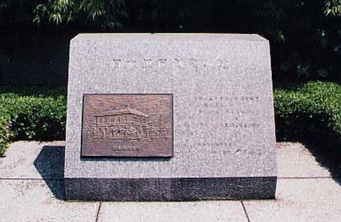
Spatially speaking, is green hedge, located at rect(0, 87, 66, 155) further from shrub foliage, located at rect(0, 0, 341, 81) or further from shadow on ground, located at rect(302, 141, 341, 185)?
shadow on ground, located at rect(302, 141, 341, 185)

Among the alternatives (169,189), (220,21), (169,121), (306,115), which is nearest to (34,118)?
(169,121)

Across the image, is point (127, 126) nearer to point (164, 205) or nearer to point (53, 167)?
point (164, 205)

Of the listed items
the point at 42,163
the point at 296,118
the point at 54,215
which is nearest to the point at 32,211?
the point at 54,215

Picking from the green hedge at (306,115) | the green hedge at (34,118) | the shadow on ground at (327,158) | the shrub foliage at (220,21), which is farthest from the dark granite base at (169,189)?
the shrub foliage at (220,21)

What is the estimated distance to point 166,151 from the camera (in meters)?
4.76

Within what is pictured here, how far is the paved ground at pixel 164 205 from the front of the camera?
4.44 meters

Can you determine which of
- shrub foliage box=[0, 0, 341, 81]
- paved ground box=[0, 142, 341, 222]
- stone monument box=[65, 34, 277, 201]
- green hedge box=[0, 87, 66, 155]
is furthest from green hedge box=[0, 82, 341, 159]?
shrub foliage box=[0, 0, 341, 81]

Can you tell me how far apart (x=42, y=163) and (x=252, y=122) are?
89.8 inches

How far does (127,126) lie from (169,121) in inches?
15.5

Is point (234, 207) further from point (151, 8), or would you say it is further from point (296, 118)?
point (151, 8)

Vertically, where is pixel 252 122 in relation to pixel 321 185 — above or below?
above

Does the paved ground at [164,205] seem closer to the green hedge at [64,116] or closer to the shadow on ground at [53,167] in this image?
the shadow on ground at [53,167]

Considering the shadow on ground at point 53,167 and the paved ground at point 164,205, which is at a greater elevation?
the shadow on ground at point 53,167

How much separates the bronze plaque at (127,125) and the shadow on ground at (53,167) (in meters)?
0.51
